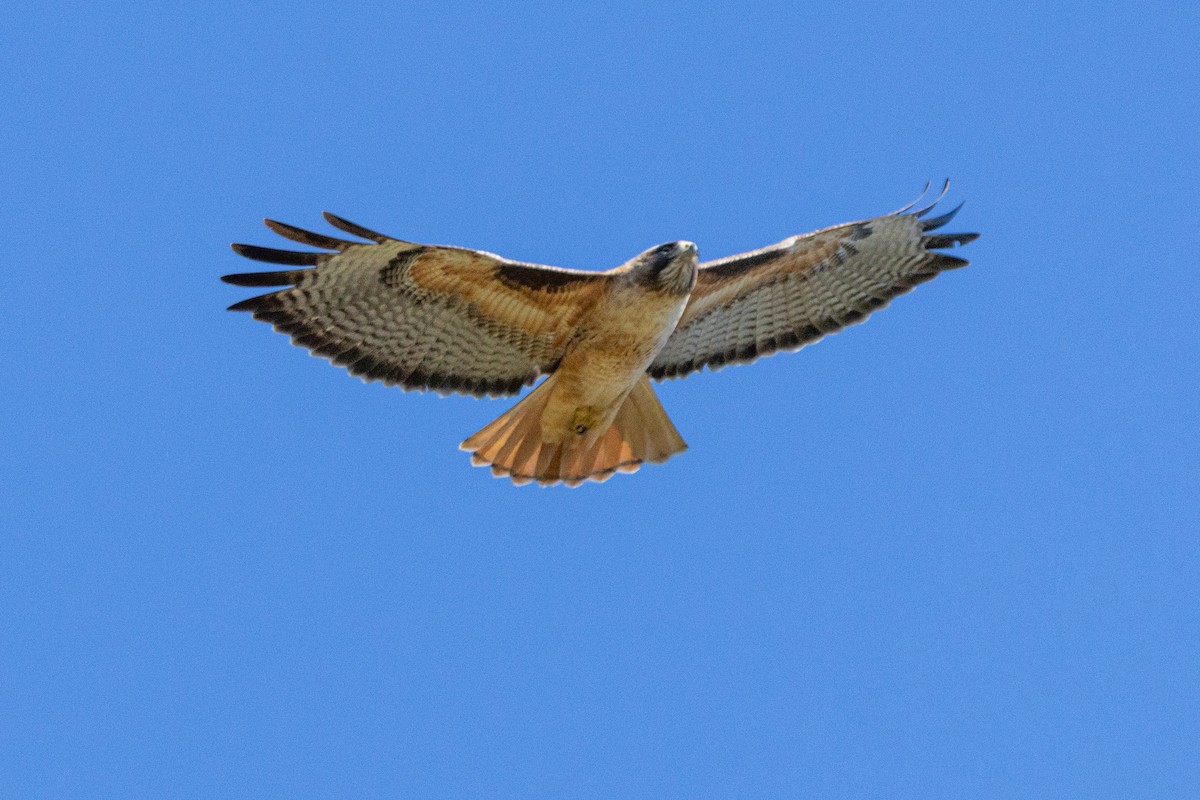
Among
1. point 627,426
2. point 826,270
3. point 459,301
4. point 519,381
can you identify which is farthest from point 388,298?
point 826,270

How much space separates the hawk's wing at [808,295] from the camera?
37.1ft

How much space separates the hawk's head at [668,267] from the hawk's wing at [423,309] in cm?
35

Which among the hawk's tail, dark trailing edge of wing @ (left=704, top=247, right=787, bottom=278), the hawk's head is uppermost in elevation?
dark trailing edge of wing @ (left=704, top=247, right=787, bottom=278)

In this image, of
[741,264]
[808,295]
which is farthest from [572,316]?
[808,295]

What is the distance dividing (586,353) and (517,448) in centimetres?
103

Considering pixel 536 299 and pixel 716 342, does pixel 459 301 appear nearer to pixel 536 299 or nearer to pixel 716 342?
pixel 536 299

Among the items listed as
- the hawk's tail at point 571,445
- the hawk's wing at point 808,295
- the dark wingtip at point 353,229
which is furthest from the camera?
the hawk's wing at point 808,295

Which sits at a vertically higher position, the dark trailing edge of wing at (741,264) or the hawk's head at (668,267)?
the dark trailing edge of wing at (741,264)

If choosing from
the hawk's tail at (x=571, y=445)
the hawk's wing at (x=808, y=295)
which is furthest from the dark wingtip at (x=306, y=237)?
the hawk's wing at (x=808, y=295)

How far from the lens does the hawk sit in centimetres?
1025

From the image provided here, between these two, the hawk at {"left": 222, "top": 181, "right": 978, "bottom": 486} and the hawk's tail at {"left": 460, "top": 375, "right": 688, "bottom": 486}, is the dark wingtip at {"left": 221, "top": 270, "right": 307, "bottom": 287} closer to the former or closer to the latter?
the hawk at {"left": 222, "top": 181, "right": 978, "bottom": 486}

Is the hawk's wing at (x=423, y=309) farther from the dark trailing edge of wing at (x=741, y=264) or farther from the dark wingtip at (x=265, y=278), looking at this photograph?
the dark trailing edge of wing at (x=741, y=264)

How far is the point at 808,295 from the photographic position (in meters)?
11.5

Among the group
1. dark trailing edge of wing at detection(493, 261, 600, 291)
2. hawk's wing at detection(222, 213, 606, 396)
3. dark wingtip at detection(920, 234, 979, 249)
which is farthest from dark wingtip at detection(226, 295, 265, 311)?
dark wingtip at detection(920, 234, 979, 249)
